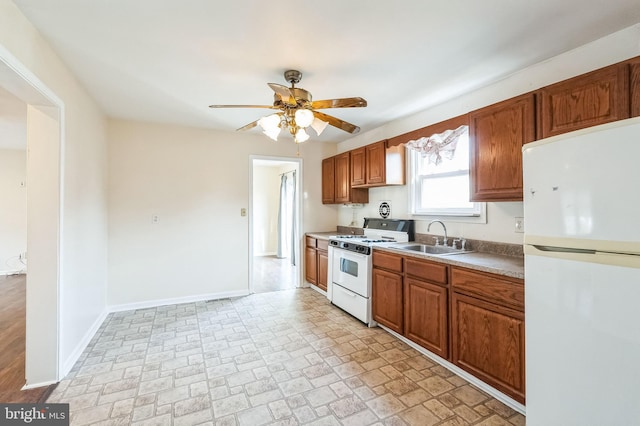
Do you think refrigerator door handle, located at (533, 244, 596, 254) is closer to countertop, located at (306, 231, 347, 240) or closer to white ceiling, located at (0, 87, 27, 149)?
countertop, located at (306, 231, 347, 240)

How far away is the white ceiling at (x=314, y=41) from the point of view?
1663 mm

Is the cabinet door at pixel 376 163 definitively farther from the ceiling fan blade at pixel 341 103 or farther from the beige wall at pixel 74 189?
the beige wall at pixel 74 189

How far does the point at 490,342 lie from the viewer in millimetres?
2014

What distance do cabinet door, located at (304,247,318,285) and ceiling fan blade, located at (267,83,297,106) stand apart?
273 centimetres

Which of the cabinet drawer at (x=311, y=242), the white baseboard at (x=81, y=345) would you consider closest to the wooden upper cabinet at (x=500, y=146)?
the cabinet drawer at (x=311, y=242)

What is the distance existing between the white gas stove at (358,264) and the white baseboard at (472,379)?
60 cm

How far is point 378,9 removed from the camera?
5.47 feet

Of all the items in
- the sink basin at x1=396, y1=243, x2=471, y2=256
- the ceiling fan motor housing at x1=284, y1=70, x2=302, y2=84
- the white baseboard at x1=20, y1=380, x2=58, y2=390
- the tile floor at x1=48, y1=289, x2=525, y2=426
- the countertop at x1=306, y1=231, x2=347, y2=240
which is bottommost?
the tile floor at x1=48, y1=289, x2=525, y2=426

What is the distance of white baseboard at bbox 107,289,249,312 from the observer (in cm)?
375

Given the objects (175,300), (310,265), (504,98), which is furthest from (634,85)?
(175,300)

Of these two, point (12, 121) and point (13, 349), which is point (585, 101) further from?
point (12, 121)

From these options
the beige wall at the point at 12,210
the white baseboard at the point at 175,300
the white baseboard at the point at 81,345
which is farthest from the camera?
the beige wall at the point at 12,210

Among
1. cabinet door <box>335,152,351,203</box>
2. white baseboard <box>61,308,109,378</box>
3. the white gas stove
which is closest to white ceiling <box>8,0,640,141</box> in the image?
cabinet door <box>335,152,351,203</box>

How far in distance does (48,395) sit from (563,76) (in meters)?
4.39
